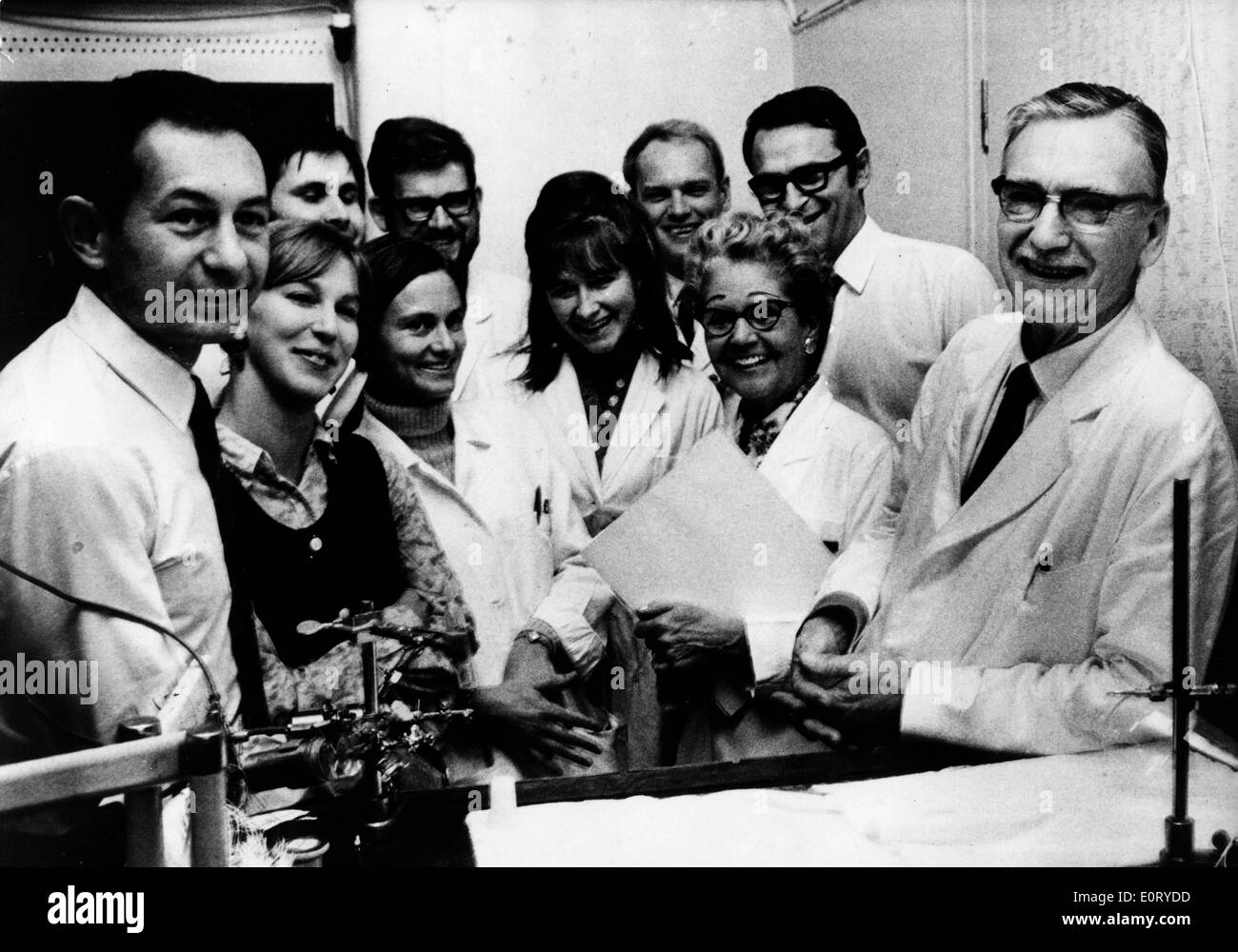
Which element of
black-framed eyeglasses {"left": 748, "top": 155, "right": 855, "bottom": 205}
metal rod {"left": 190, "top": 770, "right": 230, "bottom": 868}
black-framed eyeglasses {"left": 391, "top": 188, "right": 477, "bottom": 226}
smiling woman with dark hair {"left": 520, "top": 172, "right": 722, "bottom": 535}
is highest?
black-framed eyeglasses {"left": 748, "top": 155, "right": 855, "bottom": 205}

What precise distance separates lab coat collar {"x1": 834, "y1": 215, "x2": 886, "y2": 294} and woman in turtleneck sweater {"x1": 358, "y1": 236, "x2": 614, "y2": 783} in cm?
58

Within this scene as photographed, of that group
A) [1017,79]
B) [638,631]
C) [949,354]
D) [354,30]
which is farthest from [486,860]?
[1017,79]

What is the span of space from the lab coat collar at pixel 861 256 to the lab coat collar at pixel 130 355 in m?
1.07

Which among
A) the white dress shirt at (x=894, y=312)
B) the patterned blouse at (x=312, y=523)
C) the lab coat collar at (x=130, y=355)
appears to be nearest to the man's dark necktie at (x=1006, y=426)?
the white dress shirt at (x=894, y=312)

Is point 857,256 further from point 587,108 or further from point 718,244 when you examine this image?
point 587,108

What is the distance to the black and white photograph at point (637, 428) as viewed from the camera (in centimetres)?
219

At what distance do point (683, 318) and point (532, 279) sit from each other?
0.85 feet

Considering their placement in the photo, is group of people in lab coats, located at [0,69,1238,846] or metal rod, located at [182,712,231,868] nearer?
metal rod, located at [182,712,231,868]

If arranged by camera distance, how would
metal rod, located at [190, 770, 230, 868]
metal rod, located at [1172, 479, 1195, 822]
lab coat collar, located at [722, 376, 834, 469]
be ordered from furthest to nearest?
1. lab coat collar, located at [722, 376, 834, 469]
2. metal rod, located at [1172, 479, 1195, 822]
3. metal rod, located at [190, 770, 230, 868]

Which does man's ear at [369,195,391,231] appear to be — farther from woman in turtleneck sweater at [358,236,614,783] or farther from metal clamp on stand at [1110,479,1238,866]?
metal clamp on stand at [1110,479,1238,866]

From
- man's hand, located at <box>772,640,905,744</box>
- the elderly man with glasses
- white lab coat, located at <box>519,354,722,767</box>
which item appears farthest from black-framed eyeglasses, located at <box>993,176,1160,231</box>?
man's hand, located at <box>772,640,905,744</box>

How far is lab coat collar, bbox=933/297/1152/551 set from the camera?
2.25 m

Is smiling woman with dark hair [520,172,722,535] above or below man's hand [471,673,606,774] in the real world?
above

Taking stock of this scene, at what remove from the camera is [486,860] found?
2141 millimetres
